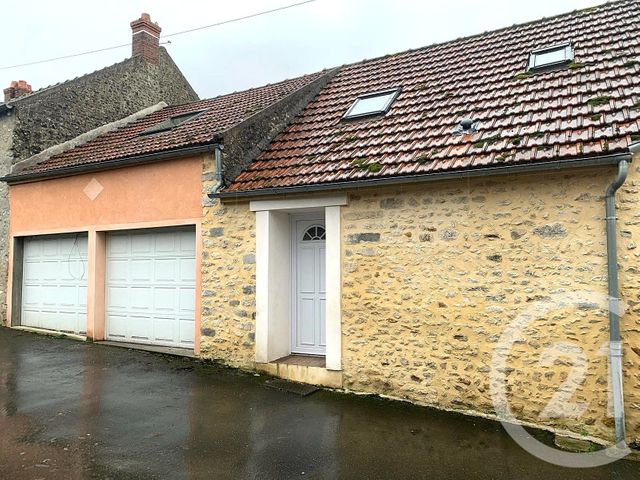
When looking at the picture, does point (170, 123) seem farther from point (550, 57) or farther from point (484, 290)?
point (484, 290)

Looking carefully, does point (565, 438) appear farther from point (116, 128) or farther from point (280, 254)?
point (116, 128)

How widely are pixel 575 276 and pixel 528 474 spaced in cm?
202

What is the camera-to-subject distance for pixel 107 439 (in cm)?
462

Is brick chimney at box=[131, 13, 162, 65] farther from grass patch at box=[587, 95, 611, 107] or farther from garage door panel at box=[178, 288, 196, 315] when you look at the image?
grass patch at box=[587, 95, 611, 107]

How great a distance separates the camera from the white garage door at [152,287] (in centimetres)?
812

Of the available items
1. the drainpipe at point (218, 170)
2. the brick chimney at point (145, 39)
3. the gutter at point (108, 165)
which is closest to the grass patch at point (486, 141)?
the drainpipe at point (218, 170)

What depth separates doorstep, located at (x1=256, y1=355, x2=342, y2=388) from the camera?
20.4 feet

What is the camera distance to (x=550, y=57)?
23.9 ft

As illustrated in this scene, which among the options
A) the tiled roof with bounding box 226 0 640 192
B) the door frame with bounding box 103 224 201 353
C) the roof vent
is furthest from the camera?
the door frame with bounding box 103 224 201 353

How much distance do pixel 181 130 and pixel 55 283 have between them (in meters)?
4.09

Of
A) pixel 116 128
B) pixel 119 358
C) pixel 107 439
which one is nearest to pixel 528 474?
pixel 107 439

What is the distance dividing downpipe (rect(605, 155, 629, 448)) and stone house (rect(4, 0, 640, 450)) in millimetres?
20

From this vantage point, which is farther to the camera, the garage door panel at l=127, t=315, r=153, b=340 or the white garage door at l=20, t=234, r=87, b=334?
the white garage door at l=20, t=234, r=87, b=334

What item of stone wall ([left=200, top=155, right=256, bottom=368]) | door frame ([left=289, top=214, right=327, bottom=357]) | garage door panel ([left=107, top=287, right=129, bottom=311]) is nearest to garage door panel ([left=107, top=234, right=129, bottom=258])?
garage door panel ([left=107, top=287, right=129, bottom=311])
